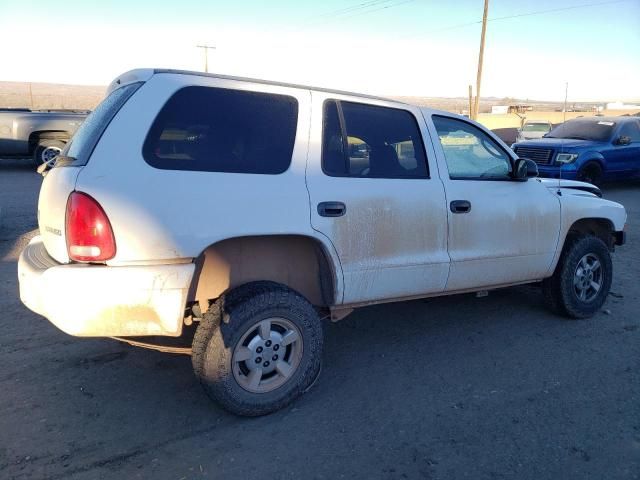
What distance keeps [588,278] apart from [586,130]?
9631 mm

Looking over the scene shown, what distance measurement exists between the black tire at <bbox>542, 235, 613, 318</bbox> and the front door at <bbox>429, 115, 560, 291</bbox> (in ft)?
0.86

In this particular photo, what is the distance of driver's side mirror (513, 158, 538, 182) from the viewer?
14.2ft

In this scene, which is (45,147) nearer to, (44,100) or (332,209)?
(332,209)

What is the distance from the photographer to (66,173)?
117 inches

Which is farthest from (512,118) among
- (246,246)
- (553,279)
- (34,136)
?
(246,246)

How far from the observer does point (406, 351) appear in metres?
4.28

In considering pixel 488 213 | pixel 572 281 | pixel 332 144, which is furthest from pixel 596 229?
pixel 332 144

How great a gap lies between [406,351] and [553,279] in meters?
1.66

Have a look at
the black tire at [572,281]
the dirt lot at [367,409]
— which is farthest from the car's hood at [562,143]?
the dirt lot at [367,409]

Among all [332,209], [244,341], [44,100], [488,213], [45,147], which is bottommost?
[244,341]

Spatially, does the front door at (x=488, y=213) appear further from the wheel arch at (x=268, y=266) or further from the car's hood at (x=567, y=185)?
the wheel arch at (x=268, y=266)

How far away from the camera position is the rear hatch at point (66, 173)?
2.90 meters

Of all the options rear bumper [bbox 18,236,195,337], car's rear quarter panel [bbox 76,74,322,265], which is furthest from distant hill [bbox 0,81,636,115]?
rear bumper [bbox 18,236,195,337]

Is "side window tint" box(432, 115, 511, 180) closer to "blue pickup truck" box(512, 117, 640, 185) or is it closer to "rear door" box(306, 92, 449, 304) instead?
"rear door" box(306, 92, 449, 304)
